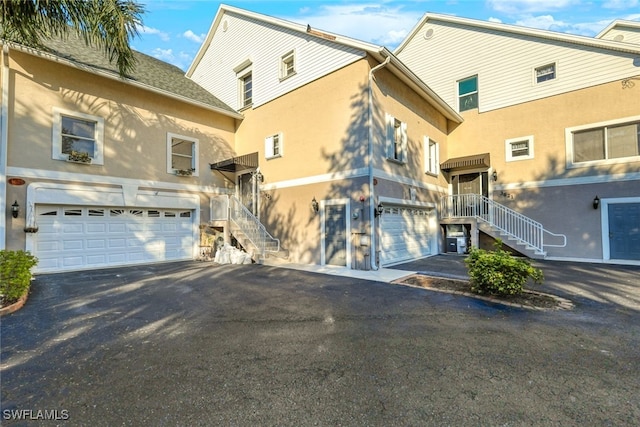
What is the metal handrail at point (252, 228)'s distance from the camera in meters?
10.9

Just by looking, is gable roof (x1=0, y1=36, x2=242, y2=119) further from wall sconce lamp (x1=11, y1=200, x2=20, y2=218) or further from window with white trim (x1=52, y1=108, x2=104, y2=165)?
wall sconce lamp (x1=11, y1=200, x2=20, y2=218)

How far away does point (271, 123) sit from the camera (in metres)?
11.8

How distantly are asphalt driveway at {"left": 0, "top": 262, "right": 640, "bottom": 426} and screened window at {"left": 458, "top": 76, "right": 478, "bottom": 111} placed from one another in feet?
34.4

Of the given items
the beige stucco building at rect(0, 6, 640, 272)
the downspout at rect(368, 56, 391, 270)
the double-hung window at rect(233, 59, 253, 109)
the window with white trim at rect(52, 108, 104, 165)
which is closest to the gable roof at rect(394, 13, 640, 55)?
the beige stucco building at rect(0, 6, 640, 272)

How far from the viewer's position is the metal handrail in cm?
1092

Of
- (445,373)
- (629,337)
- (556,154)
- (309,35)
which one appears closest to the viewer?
(445,373)

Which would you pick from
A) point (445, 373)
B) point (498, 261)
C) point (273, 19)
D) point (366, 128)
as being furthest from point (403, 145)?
point (445, 373)

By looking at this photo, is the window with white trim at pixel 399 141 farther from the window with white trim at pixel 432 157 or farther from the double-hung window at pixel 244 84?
the double-hung window at pixel 244 84

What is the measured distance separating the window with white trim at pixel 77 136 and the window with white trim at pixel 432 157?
471 inches

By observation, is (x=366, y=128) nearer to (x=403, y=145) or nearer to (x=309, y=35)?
(x=403, y=145)

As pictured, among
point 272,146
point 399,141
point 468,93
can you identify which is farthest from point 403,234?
point 468,93

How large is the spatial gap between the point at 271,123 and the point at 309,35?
343 centimetres

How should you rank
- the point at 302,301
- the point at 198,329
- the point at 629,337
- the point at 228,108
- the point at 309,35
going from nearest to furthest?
1. the point at 629,337
2. the point at 198,329
3. the point at 302,301
4. the point at 309,35
5. the point at 228,108

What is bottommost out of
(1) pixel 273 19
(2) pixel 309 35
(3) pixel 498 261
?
(3) pixel 498 261
